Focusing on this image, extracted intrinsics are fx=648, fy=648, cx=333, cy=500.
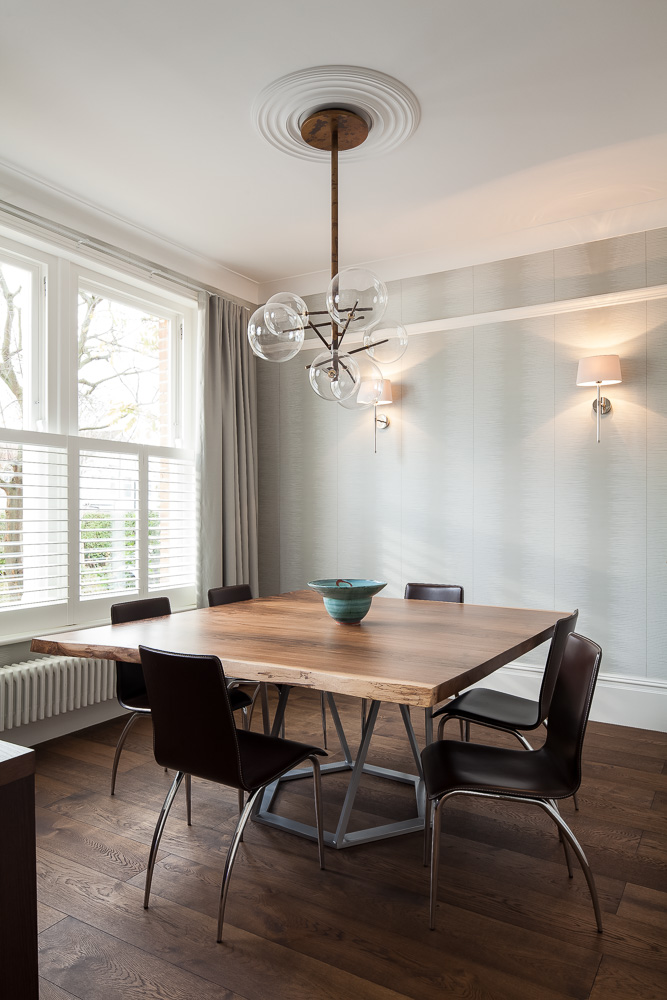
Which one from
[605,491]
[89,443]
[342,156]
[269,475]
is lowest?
[605,491]

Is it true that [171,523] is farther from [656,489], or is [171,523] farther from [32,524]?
[656,489]

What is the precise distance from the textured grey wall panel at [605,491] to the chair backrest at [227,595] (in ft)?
6.39

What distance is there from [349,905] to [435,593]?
1732 millimetres

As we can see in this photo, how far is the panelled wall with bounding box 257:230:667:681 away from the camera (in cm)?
379

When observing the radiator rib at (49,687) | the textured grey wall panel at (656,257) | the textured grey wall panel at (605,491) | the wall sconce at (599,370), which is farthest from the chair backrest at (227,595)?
the textured grey wall panel at (656,257)

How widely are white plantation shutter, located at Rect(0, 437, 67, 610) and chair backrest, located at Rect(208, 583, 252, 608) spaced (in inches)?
37.6

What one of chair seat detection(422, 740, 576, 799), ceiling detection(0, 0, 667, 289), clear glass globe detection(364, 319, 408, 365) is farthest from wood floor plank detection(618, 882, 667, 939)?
ceiling detection(0, 0, 667, 289)

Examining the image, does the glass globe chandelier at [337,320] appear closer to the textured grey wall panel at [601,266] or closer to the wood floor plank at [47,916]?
the textured grey wall panel at [601,266]

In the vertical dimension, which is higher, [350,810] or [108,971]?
[350,810]

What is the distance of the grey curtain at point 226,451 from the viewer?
4543 millimetres

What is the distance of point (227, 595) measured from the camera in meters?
3.39

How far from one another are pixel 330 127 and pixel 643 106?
1.36 m

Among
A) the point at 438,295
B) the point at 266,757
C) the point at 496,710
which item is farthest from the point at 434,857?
the point at 438,295

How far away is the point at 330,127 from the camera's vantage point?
111 inches
